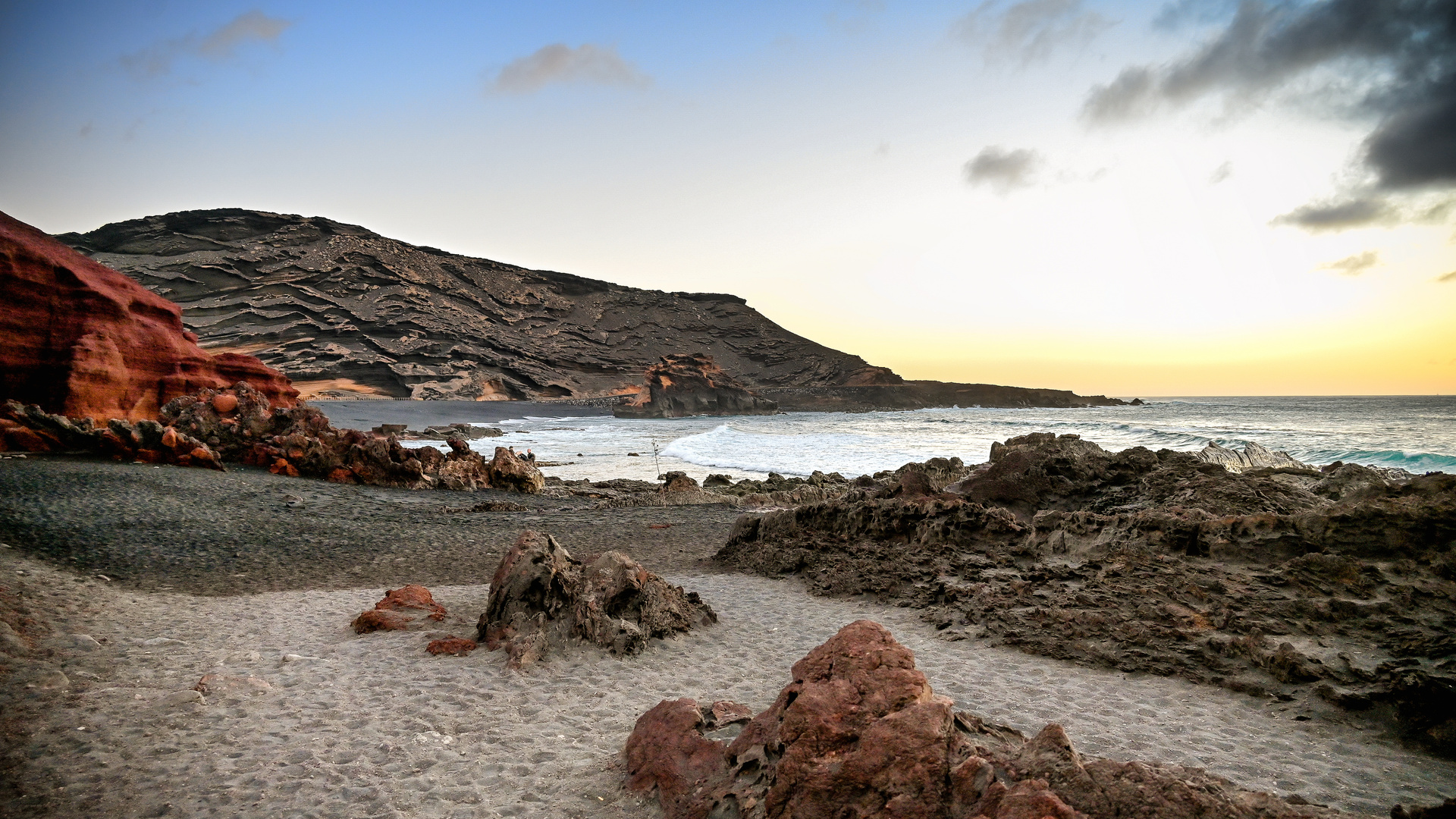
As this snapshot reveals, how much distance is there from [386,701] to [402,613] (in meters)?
1.83

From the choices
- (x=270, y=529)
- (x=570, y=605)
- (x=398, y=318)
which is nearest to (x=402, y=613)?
(x=570, y=605)

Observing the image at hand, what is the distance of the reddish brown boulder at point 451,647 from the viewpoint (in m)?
4.69

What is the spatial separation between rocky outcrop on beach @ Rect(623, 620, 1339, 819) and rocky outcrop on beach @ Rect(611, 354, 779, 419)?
70.2 m

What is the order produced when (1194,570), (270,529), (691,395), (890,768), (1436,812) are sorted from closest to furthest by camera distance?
(1436,812) < (890,768) < (1194,570) < (270,529) < (691,395)

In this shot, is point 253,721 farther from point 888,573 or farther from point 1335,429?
point 1335,429

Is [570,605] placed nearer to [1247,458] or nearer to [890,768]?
[890,768]

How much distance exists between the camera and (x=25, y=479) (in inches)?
342

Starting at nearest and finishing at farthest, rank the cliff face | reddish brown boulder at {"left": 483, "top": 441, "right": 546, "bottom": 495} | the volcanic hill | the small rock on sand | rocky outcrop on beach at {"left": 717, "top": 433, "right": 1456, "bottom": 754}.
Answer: the small rock on sand < rocky outcrop on beach at {"left": 717, "top": 433, "right": 1456, "bottom": 754} < reddish brown boulder at {"left": 483, "top": 441, "right": 546, "bottom": 495} < the cliff face < the volcanic hill

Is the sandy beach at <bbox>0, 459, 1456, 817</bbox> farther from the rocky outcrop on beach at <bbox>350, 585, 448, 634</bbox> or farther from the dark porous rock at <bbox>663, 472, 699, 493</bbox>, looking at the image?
the dark porous rock at <bbox>663, 472, 699, 493</bbox>

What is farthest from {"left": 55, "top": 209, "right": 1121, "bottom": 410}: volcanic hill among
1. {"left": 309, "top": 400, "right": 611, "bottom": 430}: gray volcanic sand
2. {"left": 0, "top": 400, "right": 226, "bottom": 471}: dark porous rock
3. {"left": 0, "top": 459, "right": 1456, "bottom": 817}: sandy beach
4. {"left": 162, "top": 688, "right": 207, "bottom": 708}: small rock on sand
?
{"left": 162, "top": 688, "right": 207, "bottom": 708}: small rock on sand

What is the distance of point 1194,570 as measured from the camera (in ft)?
16.5

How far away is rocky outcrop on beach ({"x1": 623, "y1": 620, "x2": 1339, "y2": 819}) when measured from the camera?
6.21 ft

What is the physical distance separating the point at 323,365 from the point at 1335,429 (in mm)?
79954

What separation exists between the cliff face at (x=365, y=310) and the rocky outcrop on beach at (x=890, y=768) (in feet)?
228
